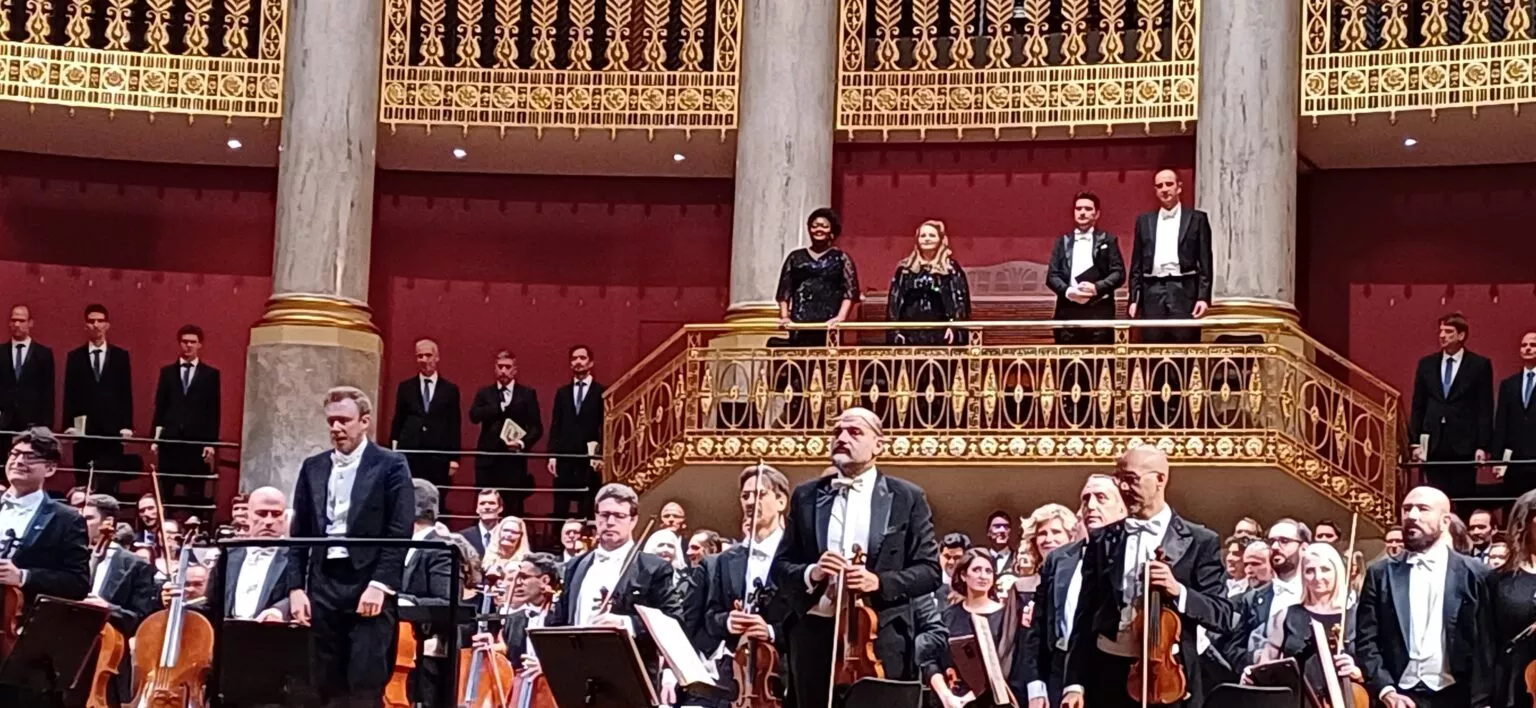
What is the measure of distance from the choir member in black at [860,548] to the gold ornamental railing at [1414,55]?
8027 mm

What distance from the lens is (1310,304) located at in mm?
15273

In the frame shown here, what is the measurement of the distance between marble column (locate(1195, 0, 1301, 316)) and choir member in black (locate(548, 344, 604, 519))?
3.79 m

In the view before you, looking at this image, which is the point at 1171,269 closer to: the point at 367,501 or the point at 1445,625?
the point at 1445,625

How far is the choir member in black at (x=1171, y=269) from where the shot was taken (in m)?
11.8

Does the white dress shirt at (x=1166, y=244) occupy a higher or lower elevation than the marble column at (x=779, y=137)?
lower

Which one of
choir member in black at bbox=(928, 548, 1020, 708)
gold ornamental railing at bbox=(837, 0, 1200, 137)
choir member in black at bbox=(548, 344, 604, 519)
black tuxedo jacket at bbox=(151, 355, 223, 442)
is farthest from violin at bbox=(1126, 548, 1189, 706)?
black tuxedo jacket at bbox=(151, 355, 223, 442)

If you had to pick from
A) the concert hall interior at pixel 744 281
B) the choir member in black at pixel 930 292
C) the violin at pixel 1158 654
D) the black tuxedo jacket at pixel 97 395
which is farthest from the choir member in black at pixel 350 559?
the black tuxedo jacket at pixel 97 395

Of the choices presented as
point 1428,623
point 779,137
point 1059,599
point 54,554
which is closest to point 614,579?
point 1059,599

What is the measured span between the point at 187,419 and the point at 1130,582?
9036 mm

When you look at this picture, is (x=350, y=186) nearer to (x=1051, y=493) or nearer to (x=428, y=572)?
(x=1051, y=493)

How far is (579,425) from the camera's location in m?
13.8

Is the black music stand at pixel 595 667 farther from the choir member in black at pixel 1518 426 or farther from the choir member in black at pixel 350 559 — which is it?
the choir member in black at pixel 1518 426

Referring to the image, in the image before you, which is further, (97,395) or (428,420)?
(97,395)

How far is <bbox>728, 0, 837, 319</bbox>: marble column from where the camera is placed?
14047 millimetres
